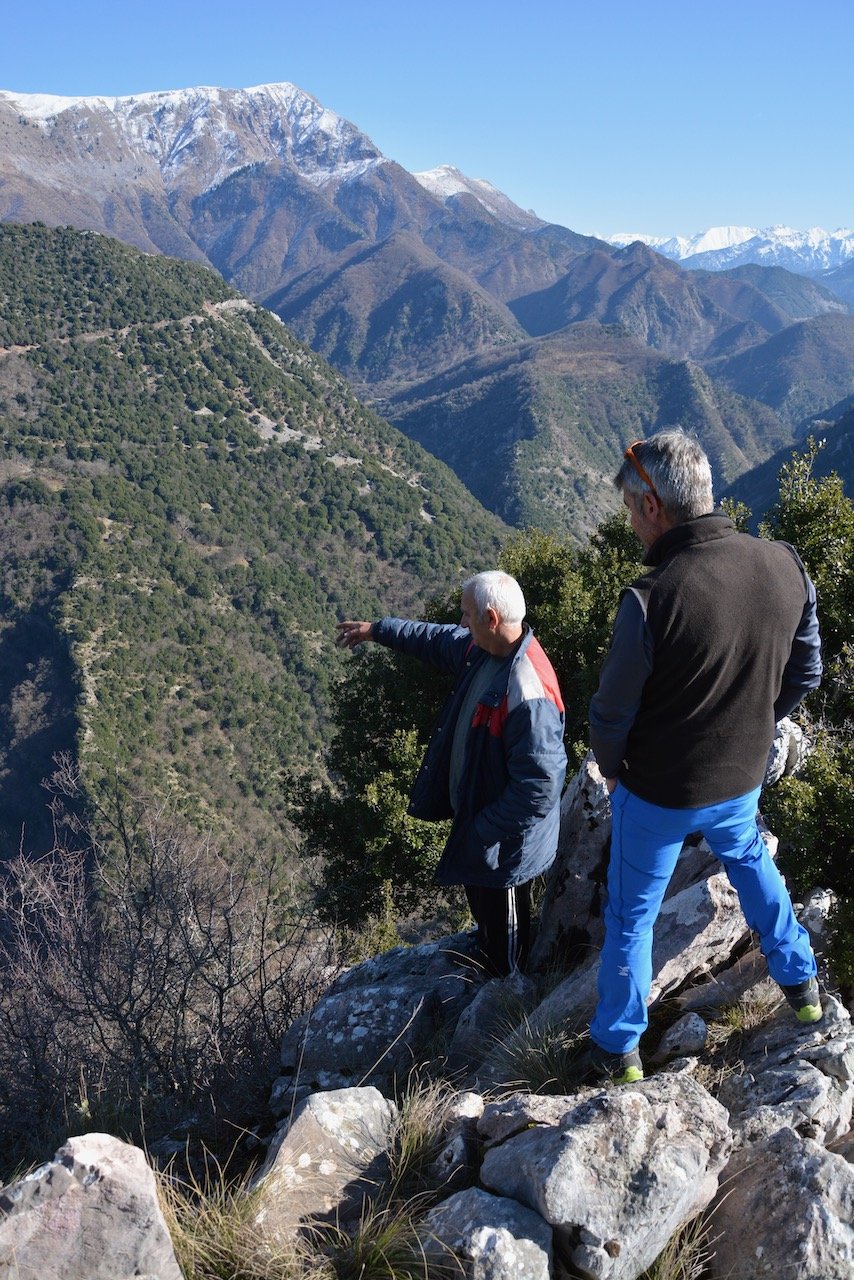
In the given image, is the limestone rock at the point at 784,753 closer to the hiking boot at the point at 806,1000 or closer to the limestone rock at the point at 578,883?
the limestone rock at the point at 578,883

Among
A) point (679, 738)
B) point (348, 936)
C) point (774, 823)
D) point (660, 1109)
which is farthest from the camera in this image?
point (348, 936)

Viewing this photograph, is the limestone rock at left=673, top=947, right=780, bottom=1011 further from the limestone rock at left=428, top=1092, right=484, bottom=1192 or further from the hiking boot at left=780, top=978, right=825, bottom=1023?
the limestone rock at left=428, top=1092, right=484, bottom=1192

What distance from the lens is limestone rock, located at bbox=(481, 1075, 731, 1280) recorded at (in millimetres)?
2109

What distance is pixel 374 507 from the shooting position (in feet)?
199

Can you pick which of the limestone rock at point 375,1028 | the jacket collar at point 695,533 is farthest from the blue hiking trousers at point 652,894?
the limestone rock at point 375,1028

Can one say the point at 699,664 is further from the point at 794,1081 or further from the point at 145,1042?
the point at 145,1042

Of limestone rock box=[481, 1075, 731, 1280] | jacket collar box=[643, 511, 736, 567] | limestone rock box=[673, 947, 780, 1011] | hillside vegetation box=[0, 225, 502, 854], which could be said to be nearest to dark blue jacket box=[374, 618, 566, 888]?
limestone rock box=[673, 947, 780, 1011]

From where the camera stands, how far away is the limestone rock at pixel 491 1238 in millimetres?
2062

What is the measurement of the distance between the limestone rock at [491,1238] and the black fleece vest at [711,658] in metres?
1.24

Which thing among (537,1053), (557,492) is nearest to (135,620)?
(537,1053)

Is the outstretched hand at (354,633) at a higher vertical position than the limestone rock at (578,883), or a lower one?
higher

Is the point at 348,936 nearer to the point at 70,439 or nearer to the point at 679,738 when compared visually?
the point at 679,738

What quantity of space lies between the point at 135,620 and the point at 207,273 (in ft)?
163

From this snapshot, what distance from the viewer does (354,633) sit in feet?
14.2
